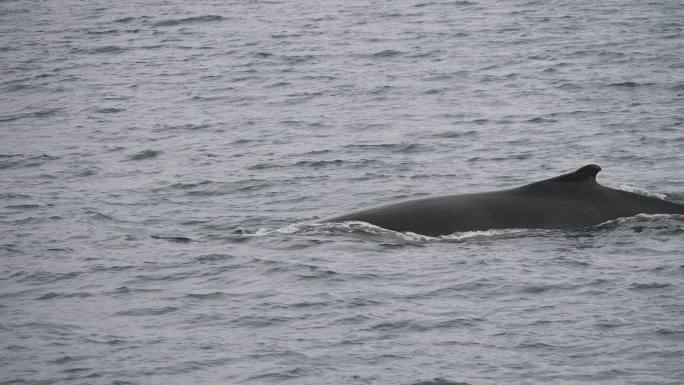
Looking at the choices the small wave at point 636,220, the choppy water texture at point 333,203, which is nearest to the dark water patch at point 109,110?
the choppy water texture at point 333,203

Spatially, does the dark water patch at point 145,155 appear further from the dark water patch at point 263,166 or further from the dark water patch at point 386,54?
the dark water patch at point 386,54

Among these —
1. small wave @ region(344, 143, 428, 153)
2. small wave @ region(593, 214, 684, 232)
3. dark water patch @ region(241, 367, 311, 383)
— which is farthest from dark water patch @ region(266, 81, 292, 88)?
dark water patch @ region(241, 367, 311, 383)

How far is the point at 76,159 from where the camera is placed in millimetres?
25062

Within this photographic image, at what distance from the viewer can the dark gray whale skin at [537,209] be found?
1525cm

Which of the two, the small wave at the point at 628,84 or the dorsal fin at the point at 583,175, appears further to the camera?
the small wave at the point at 628,84

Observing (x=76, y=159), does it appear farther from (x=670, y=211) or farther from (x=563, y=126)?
(x=670, y=211)

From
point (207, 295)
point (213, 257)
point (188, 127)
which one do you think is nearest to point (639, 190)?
point (213, 257)

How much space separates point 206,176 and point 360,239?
7850mm

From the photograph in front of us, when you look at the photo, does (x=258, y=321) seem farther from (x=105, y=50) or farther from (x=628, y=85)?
(x=105, y=50)

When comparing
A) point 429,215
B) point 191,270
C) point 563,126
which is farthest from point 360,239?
point 563,126

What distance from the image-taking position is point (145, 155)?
25.4m

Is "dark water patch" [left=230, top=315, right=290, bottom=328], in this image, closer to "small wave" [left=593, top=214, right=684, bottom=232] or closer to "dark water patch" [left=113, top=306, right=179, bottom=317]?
"dark water patch" [left=113, top=306, right=179, bottom=317]

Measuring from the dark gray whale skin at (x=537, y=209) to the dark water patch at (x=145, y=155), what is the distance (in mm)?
10595

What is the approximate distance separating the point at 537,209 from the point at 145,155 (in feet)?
41.0
